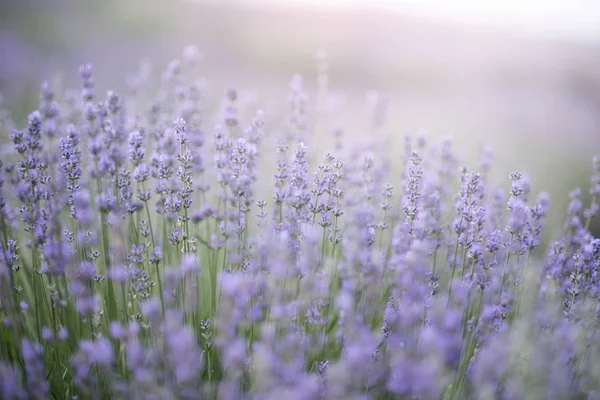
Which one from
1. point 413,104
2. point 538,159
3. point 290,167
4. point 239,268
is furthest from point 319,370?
point 413,104

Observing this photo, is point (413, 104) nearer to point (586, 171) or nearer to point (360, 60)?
point (360, 60)

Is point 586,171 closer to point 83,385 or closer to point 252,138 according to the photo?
point 252,138

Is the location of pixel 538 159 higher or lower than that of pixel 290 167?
lower

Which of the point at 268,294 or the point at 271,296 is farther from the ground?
the point at 271,296

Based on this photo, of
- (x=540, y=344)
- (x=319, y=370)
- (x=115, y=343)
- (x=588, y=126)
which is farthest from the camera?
(x=588, y=126)

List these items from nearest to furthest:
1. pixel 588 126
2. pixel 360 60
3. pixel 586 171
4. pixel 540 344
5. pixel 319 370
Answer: pixel 540 344, pixel 319 370, pixel 586 171, pixel 588 126, pixel 360 60

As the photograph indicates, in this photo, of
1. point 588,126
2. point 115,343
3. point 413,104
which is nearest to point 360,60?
point 413,104

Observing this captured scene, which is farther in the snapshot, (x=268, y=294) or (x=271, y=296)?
(x=268, y=294)

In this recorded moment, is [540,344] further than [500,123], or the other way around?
[500,123]

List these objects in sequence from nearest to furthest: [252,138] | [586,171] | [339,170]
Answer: [339,170] → [252,138] → [586,171]
